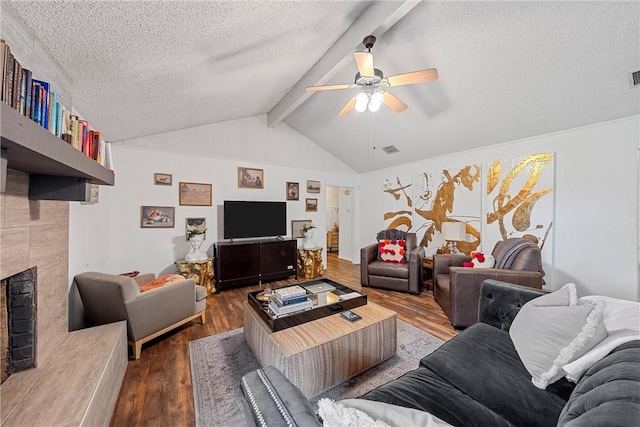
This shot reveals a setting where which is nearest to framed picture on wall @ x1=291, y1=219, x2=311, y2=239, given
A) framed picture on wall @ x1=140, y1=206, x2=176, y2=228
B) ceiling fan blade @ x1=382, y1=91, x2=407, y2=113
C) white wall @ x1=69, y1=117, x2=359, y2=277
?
white wall @ x1=69, y1=117, x2=359, y2=277

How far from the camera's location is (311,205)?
517 cm

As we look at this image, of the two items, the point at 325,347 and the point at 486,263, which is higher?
the point at 486,263

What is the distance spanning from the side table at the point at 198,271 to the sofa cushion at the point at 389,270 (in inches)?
98.1

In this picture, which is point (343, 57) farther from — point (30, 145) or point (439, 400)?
point (439, 400)

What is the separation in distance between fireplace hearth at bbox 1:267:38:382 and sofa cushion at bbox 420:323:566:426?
7.13ft

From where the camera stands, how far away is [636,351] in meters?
0.86

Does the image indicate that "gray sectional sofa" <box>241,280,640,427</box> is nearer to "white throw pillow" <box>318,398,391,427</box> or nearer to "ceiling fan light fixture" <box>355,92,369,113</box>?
"white throw pillow" <box>318,398,391,427</box>

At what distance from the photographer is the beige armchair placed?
1.93 metres

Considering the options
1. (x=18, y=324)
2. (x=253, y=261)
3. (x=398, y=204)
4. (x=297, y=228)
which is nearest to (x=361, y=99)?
(x=18, y=324)

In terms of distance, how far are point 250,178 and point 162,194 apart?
56.3 inches

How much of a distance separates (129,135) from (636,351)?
474cm

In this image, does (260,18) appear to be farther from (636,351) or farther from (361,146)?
(361,146)

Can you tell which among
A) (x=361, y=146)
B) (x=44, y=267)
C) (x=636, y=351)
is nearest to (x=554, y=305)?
(x=636, y=351)

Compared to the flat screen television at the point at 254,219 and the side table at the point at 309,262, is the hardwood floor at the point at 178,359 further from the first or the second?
the side table at the point at 309,262
